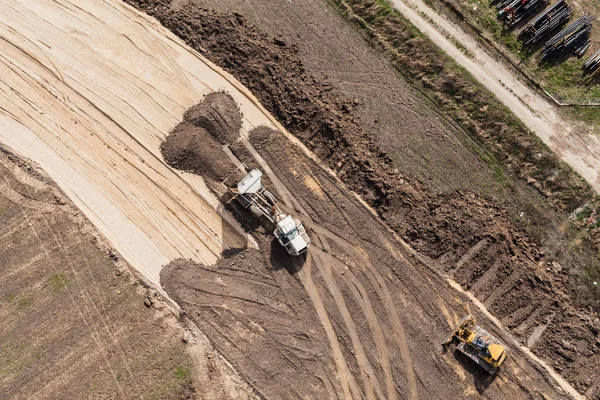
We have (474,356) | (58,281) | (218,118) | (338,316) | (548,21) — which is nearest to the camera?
(474,356)

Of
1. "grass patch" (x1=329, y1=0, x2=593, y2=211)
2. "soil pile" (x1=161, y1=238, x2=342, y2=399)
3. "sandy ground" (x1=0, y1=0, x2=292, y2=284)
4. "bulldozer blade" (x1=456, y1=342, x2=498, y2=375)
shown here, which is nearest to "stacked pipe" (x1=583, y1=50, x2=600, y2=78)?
"grass patch" (x1=329, y1=0, x2=593, y2=211)

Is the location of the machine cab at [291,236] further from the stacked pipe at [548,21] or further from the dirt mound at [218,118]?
the stacked pipe at [548,21]

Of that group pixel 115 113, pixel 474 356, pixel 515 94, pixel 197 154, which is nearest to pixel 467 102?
pixel 515 94

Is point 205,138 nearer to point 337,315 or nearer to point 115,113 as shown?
point 115,113

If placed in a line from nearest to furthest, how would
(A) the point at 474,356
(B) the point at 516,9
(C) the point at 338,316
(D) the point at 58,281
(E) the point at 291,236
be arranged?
(A) the point at 474,356
(D) the point at 58,281
(E) the point at 291,236
(C) the point at 338,316
(B) the point at 516,9

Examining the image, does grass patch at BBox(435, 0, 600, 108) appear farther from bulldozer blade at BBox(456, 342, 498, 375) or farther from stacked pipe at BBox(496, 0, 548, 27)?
bulldozer blade at BBox(456, 342, 498, 375)

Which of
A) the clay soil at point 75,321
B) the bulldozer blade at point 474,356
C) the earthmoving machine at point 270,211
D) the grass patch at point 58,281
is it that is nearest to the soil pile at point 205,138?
the earthmoving machine at point 270,211
